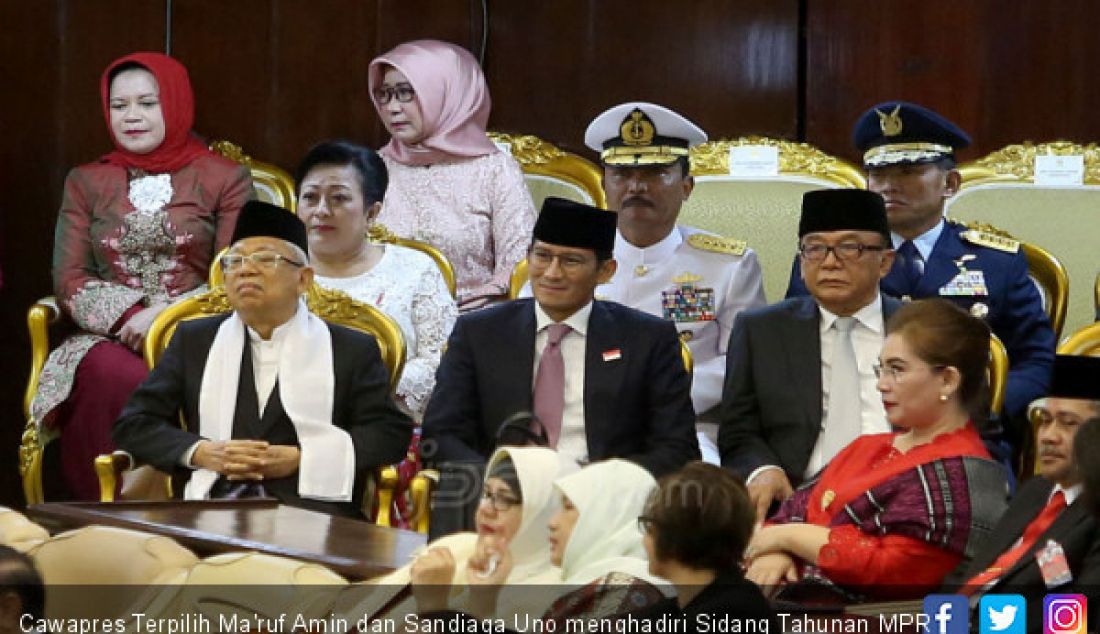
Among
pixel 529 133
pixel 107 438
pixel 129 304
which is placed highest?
pixel 529 133

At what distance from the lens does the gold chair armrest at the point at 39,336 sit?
18.8ft

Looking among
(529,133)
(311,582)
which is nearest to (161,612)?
(311,582)

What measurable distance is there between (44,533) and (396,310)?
76.0 inches

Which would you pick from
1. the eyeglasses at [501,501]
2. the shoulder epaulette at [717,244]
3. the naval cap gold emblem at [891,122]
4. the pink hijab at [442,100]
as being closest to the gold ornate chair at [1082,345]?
the naval cap gold emblem at [891,122]

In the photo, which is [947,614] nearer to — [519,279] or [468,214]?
[519,279]

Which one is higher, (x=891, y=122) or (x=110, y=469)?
(x=891, y=122)

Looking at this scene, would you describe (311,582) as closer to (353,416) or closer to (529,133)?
(353,416)

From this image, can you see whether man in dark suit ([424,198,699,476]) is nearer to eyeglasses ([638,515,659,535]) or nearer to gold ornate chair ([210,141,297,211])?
eyeglasses ([638,515,659,535])

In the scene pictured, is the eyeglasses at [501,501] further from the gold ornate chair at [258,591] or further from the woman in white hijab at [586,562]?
the gold ornate chair at [258,591]

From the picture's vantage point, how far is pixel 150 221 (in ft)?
19.4

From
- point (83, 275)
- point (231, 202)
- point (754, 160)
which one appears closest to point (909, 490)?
point (754, 160)

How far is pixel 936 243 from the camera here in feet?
16.7

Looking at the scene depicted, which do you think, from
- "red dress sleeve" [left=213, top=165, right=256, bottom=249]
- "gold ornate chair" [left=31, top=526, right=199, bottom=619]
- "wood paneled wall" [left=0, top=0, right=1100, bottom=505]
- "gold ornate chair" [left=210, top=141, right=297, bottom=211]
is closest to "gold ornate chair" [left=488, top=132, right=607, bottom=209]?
"wood paneled wall" [left=0, top=0, right=1100, bottom=505]

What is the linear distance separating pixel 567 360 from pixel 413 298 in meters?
1.03
